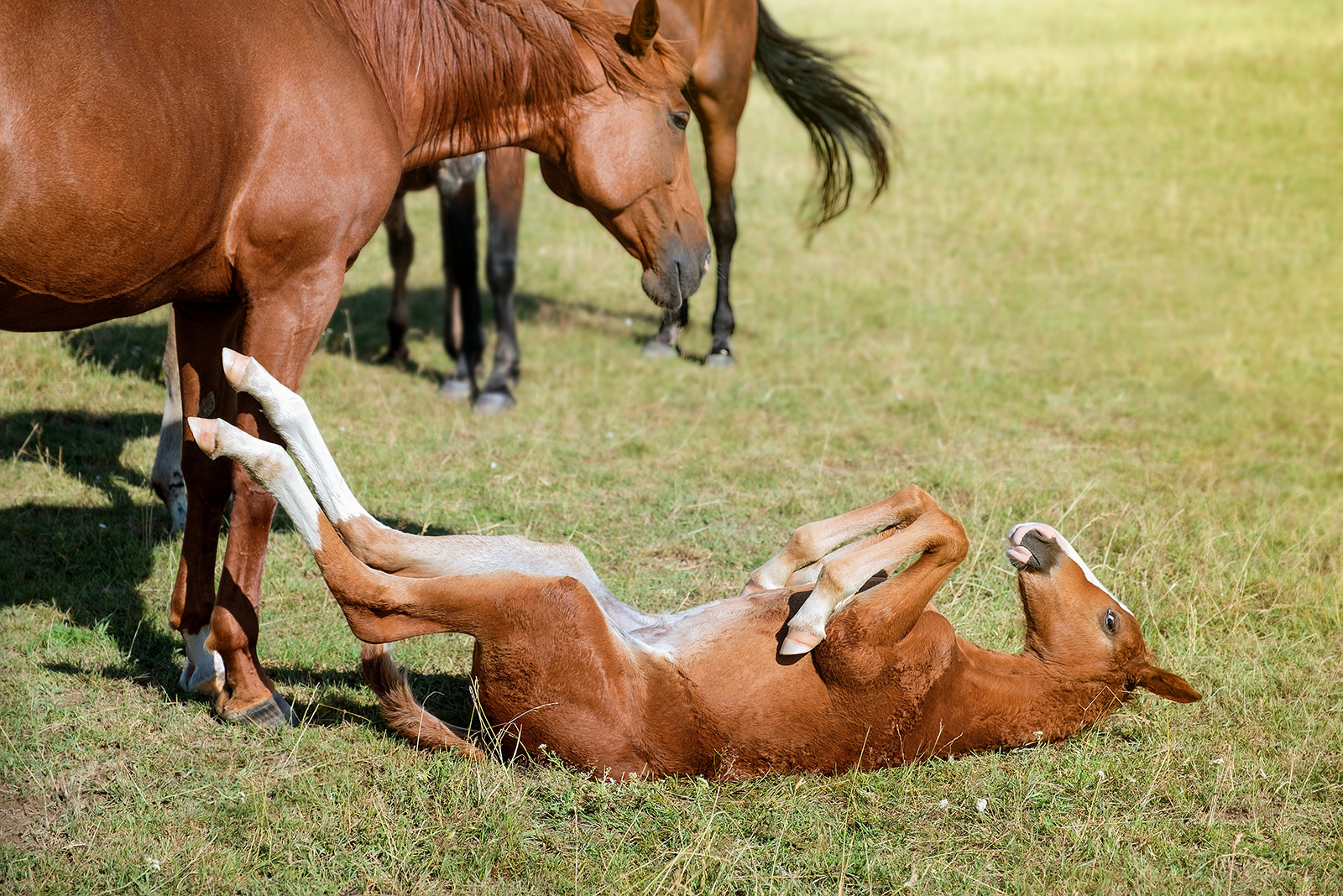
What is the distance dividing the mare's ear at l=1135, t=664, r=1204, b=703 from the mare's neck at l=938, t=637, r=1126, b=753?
0.10 meters

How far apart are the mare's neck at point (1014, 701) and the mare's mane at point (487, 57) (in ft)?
7.53

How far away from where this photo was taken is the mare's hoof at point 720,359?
7.97m

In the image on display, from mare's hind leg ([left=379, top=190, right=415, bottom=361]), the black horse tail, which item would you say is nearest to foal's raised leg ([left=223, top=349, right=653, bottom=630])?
mare's hind leg ([left=379, top=190, right=415, bottom=361])

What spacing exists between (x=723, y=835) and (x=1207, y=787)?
1.58 m

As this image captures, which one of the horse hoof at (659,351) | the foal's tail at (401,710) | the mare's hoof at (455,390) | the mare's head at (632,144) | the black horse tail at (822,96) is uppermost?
the black horse tail at (822,96)

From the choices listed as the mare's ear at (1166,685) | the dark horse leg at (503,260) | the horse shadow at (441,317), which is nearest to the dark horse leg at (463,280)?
the dark horse leg at (503,260)

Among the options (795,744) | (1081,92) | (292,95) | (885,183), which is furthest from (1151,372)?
(1081,92)

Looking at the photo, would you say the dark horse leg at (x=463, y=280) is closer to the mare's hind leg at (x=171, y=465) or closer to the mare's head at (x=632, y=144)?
the mare's hind leg at (x=171, y=465)

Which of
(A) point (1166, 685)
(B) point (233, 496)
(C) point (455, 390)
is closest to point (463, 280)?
(C) point (455, 390)

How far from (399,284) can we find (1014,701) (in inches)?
215

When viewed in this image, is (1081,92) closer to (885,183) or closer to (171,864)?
(885,183)

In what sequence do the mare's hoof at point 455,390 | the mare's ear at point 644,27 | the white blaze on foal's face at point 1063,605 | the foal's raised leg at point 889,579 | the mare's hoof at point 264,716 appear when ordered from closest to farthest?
the foal's raised leg at point 889,579 < the mare's hoof at point 264,716 < the white blaze on foal's face at point 1063,605 < the mare's ear at point 644,27 < the mare's hoof at point 455,390

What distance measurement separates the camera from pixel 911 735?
323cm

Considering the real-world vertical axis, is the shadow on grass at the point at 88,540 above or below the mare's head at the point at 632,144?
below
